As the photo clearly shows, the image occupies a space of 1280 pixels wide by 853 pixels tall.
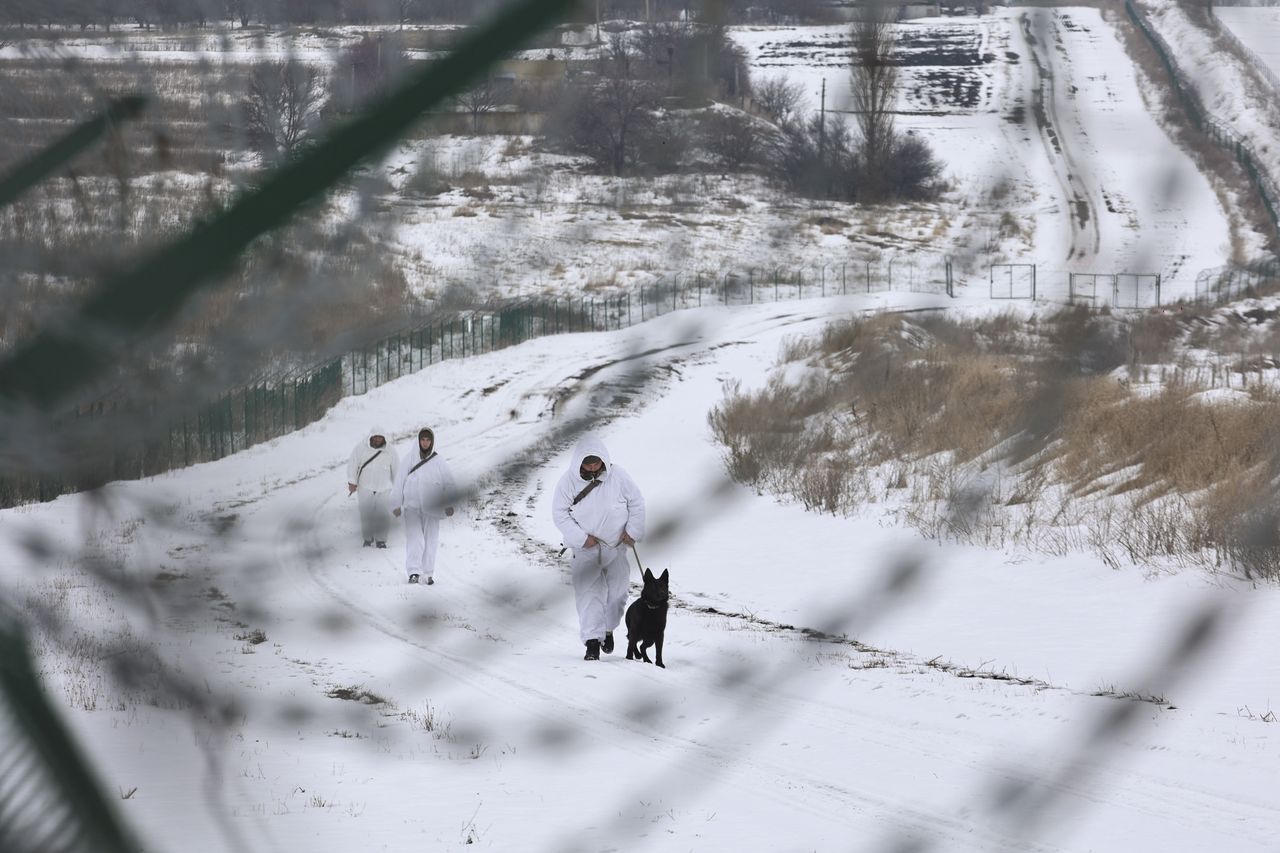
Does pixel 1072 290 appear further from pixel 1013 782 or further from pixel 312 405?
pixel 1013 782

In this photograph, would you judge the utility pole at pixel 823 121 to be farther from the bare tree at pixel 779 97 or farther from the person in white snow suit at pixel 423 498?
the person in white snow suit at pixel 423 498

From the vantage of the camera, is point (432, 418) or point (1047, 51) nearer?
point (1047, 51)

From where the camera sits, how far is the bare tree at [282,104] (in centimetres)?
85

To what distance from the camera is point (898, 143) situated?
2.77 ft

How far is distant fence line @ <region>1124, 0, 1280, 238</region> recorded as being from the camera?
30.7 inches

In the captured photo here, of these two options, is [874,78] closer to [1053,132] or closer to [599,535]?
[1053,132]

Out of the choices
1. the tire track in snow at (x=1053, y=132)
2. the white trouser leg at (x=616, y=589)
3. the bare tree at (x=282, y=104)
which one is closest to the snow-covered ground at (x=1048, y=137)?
the tire track in snow at (x=1053, y=132)

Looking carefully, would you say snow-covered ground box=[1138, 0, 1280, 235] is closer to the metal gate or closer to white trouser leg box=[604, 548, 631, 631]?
the metal gate

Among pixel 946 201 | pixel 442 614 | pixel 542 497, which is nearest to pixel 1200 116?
pixel 946 201

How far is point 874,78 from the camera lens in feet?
2.60

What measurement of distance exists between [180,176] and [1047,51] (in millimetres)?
580

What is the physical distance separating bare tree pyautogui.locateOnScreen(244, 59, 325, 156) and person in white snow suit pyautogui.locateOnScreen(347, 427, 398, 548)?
8.9 inches

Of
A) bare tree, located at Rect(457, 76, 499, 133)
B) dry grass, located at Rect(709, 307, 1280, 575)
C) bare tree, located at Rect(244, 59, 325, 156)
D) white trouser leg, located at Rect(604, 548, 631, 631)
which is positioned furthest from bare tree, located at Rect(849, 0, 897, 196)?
white trouser leg, located at Rect(604, 548, 631, 631)

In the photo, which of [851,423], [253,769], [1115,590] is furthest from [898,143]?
[1115,590]
